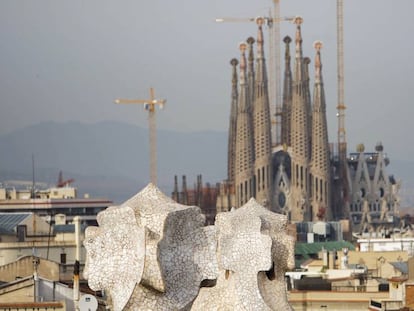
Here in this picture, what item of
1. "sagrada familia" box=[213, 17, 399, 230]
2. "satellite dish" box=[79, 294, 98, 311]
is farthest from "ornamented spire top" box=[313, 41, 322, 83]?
"satellite dish" box=[79, 294, 98, 311]

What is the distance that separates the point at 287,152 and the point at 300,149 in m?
2.61

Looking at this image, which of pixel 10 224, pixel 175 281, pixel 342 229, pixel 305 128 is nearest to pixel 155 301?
pixel 175 281

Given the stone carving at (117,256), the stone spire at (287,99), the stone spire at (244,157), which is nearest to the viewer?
the stone carving at (117,256)

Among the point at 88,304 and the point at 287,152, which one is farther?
the point at 287,152

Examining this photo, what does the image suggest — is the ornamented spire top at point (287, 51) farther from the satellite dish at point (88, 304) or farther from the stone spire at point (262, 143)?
the satellite dish at point (88, 304)

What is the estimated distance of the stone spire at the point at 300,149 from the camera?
148m

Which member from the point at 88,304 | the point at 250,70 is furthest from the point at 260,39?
the point at 88,304

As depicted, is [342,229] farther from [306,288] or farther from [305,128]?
[306,288]

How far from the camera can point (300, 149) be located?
148 m

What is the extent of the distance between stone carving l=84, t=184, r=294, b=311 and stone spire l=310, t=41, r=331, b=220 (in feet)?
405

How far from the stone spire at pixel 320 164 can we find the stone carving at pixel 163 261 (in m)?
123

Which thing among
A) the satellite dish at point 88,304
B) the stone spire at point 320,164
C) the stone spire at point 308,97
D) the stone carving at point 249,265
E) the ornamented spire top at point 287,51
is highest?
the ornamented spire top at point 287,51

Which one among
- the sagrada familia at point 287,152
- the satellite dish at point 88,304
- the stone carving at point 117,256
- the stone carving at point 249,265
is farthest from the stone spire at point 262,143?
the stone carving at point 117,256

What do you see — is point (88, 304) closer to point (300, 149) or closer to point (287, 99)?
point (300, 149)
